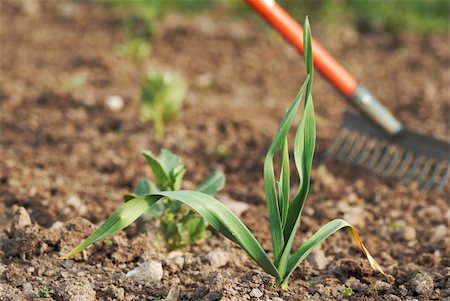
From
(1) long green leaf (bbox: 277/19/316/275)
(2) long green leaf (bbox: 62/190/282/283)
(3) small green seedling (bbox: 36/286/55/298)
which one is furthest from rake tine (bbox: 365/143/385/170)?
(3) small green seedling (bbox: 36/286/55/298)

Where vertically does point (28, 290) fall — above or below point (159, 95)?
below

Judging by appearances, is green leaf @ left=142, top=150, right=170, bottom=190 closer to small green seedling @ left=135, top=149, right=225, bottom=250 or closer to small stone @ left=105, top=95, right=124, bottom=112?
small green seedling @ left=135, top=149, right=225, bottom=250

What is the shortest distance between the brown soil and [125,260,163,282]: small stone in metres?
0.02

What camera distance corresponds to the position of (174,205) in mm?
2596

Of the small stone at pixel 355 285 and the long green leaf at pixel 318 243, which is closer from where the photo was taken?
the long green leaf at pixel 318 243

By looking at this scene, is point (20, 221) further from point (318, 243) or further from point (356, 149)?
point (356, 149)

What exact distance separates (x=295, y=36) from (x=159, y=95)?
965 millimetres

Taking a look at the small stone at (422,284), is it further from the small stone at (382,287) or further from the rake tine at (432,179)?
the rake tine at (432,179)

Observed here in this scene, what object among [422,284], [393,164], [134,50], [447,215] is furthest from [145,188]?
[134,50]

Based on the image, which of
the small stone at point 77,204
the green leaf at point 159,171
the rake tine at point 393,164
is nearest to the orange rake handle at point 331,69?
the rake tine at point 393,164

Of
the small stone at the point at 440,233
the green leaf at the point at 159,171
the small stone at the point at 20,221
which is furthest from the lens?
the small stone at the point at 440,233

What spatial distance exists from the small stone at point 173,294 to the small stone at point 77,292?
0.23m

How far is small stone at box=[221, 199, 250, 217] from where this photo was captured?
120 inches

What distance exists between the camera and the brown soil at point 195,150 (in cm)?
237
